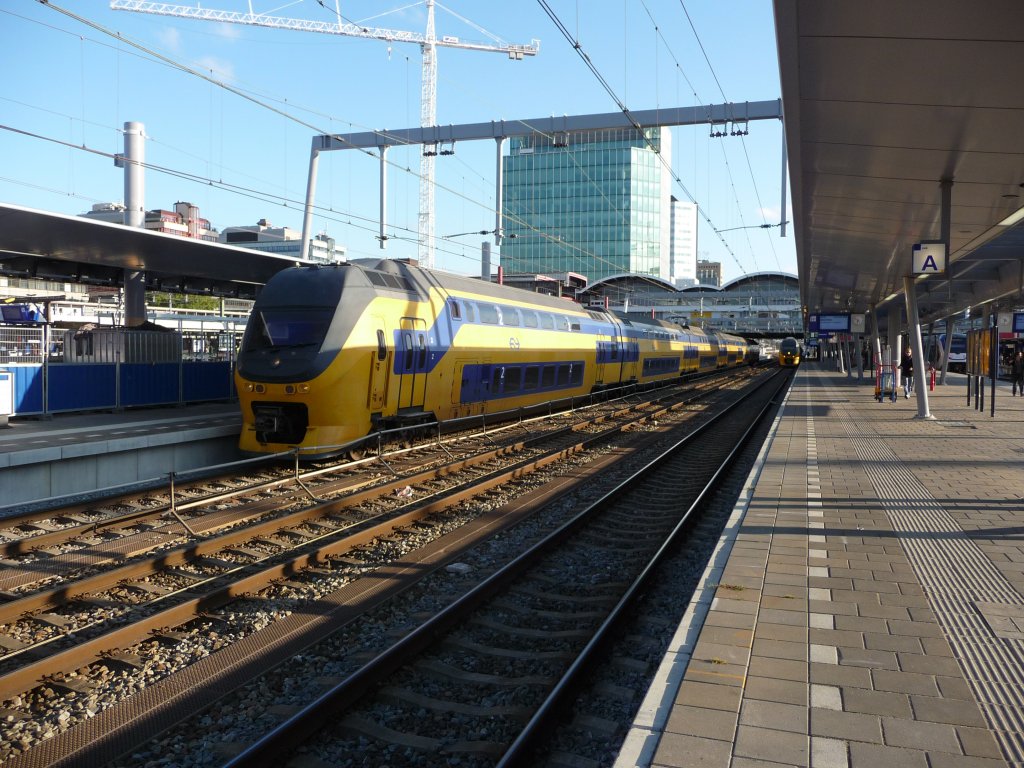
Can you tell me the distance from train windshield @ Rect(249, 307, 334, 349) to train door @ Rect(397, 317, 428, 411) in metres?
1.62

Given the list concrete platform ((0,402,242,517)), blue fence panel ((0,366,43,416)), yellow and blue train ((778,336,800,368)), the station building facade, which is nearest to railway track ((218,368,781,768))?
concrete platform ((0,402,242,517))

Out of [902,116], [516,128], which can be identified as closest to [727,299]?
[516,128]

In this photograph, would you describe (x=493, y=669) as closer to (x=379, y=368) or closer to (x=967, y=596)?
(x=967, y=596)

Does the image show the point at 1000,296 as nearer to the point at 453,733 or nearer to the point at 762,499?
the point at 762,499

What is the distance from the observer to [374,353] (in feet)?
40.8

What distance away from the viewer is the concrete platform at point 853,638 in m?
3.54

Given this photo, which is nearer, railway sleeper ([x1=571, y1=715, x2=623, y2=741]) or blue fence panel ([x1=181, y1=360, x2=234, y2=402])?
railway sleeper ([x1=571, y1=715, x2=623, y2=741])

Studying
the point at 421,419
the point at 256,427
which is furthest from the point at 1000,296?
the point at 256,427

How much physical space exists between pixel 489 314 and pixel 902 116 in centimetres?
943

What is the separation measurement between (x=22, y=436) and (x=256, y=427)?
4.06m

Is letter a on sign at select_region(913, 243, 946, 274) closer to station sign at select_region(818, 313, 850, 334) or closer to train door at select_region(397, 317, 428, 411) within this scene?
train door at select_region(397, 317, 428, 411)

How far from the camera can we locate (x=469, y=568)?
24.0 ft

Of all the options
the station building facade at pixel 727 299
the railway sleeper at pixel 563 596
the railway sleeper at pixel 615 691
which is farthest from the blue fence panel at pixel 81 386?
the station building facade at pixel 727 299

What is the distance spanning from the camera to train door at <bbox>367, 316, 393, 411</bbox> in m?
12.5
